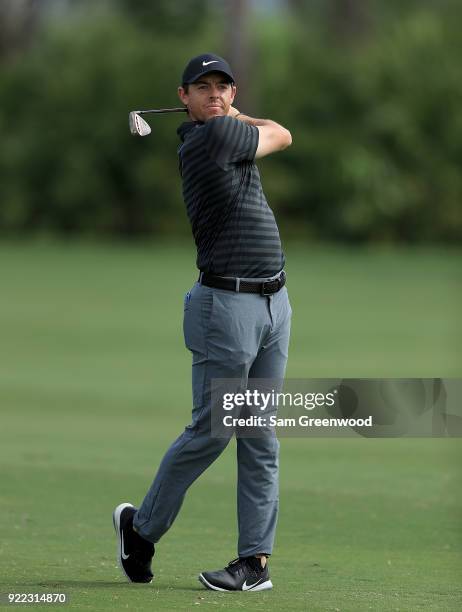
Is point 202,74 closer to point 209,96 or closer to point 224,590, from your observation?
point 209,96

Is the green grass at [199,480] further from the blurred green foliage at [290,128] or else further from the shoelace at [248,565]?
the blurred green foliage at [290,128]

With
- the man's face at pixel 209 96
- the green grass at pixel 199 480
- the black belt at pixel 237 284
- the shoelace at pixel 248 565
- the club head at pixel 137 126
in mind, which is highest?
the man's face at pixel 209 96

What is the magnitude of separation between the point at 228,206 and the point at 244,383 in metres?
0.68

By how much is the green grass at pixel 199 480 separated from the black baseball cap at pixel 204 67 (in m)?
1.96

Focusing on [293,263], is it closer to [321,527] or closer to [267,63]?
[267,63]

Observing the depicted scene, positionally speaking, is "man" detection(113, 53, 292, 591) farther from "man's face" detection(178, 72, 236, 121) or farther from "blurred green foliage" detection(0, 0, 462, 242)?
"blurred green foliage" detection(0, 0, 462, 242)

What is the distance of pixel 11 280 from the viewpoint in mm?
28594

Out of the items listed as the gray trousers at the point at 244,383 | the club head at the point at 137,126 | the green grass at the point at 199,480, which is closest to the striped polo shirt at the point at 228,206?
the gray trousers at the point at 244,383

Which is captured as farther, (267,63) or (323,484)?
(267,63)

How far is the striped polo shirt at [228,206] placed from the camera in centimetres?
593

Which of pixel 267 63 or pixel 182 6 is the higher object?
pixel 182 6

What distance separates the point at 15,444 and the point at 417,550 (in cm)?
449

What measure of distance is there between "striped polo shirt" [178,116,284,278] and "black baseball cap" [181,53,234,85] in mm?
192

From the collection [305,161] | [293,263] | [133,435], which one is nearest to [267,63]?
[305,161]
